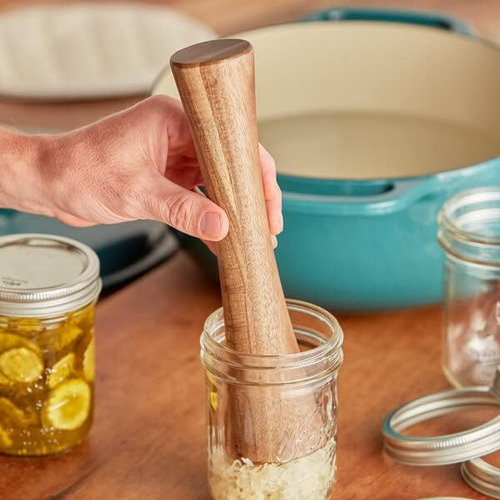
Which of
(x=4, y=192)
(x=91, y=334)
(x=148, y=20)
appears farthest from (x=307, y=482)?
(x=148, y=20)

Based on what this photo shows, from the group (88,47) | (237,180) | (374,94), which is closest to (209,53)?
(237,180)

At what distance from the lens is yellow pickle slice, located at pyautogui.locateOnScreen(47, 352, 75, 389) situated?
85 centimetres

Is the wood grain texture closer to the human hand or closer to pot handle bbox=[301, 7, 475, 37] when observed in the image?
the human hand

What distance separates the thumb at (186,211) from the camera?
2.48 feet

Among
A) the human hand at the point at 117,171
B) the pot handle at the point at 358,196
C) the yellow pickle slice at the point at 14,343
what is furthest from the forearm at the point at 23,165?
the pot handle at the point at 358,196

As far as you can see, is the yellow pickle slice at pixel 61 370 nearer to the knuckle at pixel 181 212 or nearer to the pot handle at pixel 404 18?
the knuckle at pixel 181 212

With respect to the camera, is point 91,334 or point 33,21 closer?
point 91,334

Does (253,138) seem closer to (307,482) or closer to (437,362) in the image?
(307,482)

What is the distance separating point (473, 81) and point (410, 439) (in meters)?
0.51

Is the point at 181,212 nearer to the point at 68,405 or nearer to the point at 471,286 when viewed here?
the point at 68,405

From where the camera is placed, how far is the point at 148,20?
5.96ft

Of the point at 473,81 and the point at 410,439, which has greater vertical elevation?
the point at 473,81

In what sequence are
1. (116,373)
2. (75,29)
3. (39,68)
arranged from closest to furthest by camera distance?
(116,373) → (39,68) → (75,29)

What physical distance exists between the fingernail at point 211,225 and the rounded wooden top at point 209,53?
10 cm
